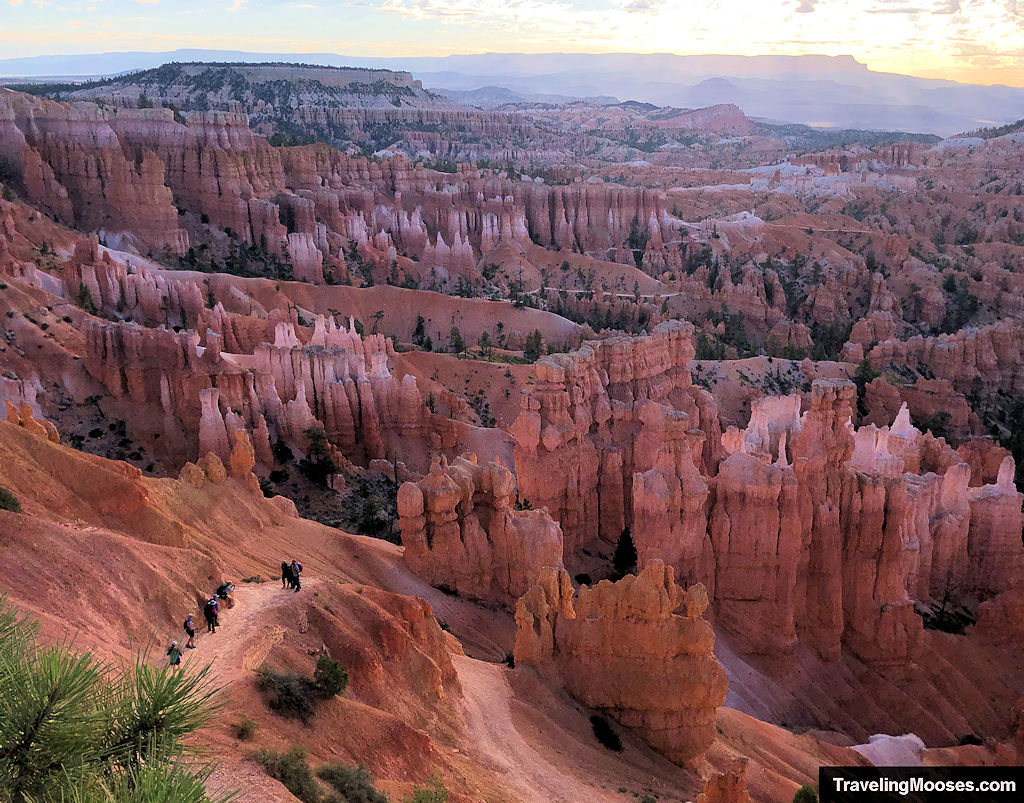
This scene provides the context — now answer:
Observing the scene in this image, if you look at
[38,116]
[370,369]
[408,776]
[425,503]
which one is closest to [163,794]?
[408,776]

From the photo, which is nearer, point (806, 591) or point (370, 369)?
point (806, 591)

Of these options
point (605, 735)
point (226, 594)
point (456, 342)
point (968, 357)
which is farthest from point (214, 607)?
point (968, 357)

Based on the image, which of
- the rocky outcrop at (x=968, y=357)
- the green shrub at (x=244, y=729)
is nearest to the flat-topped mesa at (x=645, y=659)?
the green shrub at (x=244, y=729)

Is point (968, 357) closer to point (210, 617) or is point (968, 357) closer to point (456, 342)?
point (456, 342)

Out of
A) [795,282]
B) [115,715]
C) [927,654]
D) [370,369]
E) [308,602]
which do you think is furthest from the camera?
[795,282]

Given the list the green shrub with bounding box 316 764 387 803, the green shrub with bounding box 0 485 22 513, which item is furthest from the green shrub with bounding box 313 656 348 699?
the green shrub with bounding box 0 485 22 513

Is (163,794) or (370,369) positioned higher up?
(163,794)

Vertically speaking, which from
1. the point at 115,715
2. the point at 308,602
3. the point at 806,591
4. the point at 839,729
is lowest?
the point at 839,729

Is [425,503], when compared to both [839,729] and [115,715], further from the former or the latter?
[115,715]

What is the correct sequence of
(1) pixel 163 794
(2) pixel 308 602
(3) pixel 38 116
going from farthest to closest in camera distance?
1. (3) pixel 38 116
2. (2) pixel 308 602
3. (1) pixel 163 794
